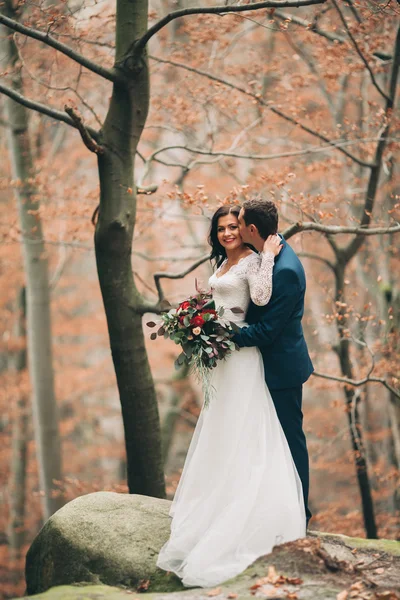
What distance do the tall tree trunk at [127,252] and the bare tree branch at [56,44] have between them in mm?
144

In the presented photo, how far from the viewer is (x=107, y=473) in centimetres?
1678

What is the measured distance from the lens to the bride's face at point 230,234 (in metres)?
4.30

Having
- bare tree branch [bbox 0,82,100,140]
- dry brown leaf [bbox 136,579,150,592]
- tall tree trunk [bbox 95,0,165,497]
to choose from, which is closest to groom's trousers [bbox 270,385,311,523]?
dry brown leaf [bbox 136,579,150,592]

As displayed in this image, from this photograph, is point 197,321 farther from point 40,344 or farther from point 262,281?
point 40,344

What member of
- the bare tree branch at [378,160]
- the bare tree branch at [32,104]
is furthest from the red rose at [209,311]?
the bare tree branch at [378,160]

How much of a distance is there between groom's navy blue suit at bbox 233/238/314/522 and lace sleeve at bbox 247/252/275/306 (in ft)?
0.18

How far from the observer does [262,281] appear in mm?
3969

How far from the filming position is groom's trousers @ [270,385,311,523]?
4145 millimetres

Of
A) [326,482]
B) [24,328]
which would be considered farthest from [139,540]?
[326,482]

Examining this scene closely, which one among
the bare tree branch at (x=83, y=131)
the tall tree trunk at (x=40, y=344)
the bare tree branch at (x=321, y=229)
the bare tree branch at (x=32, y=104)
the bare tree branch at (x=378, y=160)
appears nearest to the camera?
the bare tree branch at (x=83, y=131)

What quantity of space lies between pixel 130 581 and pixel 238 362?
1.61 m

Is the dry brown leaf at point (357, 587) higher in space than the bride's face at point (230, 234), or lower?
lower

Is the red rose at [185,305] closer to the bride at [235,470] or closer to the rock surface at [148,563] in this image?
the bride at [235,470]

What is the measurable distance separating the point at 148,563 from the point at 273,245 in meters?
2.31
